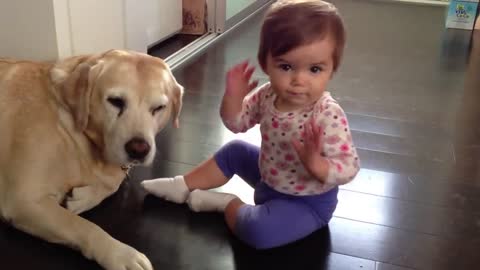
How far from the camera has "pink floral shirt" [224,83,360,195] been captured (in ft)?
3.62

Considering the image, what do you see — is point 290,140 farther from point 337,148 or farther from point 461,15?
point 461,15

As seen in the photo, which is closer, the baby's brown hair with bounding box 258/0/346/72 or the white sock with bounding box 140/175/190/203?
the baby's brown hair with bounding box 258/0/346/72

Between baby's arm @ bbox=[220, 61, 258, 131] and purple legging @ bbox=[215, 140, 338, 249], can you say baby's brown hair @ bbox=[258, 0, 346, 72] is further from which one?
purple legging @ bbox=[215, 140, 338, 249]

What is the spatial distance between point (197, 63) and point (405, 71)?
0.97 meters

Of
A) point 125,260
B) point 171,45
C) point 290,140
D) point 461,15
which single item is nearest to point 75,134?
point 125,260

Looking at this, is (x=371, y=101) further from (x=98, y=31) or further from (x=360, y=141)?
(x=98, y=31)

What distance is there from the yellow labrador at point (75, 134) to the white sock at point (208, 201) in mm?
163

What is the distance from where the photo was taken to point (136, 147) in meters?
1.14

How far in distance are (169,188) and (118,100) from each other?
0.28m

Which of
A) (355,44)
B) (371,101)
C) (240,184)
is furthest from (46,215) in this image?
(355,44)

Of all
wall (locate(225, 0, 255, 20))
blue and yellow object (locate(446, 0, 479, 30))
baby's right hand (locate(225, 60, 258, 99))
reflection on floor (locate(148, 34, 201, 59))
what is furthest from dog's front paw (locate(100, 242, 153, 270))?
blue and yellow object (locate(446, 0, 479, 30))

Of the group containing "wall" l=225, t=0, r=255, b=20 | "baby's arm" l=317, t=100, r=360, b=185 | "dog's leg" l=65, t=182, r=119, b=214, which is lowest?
"wall" l=225, t=0, r=255, b=20

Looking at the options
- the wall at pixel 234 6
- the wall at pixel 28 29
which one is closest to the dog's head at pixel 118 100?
the wall at pixel 28 29

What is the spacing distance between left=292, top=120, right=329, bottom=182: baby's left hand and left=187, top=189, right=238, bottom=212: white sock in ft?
0.94
